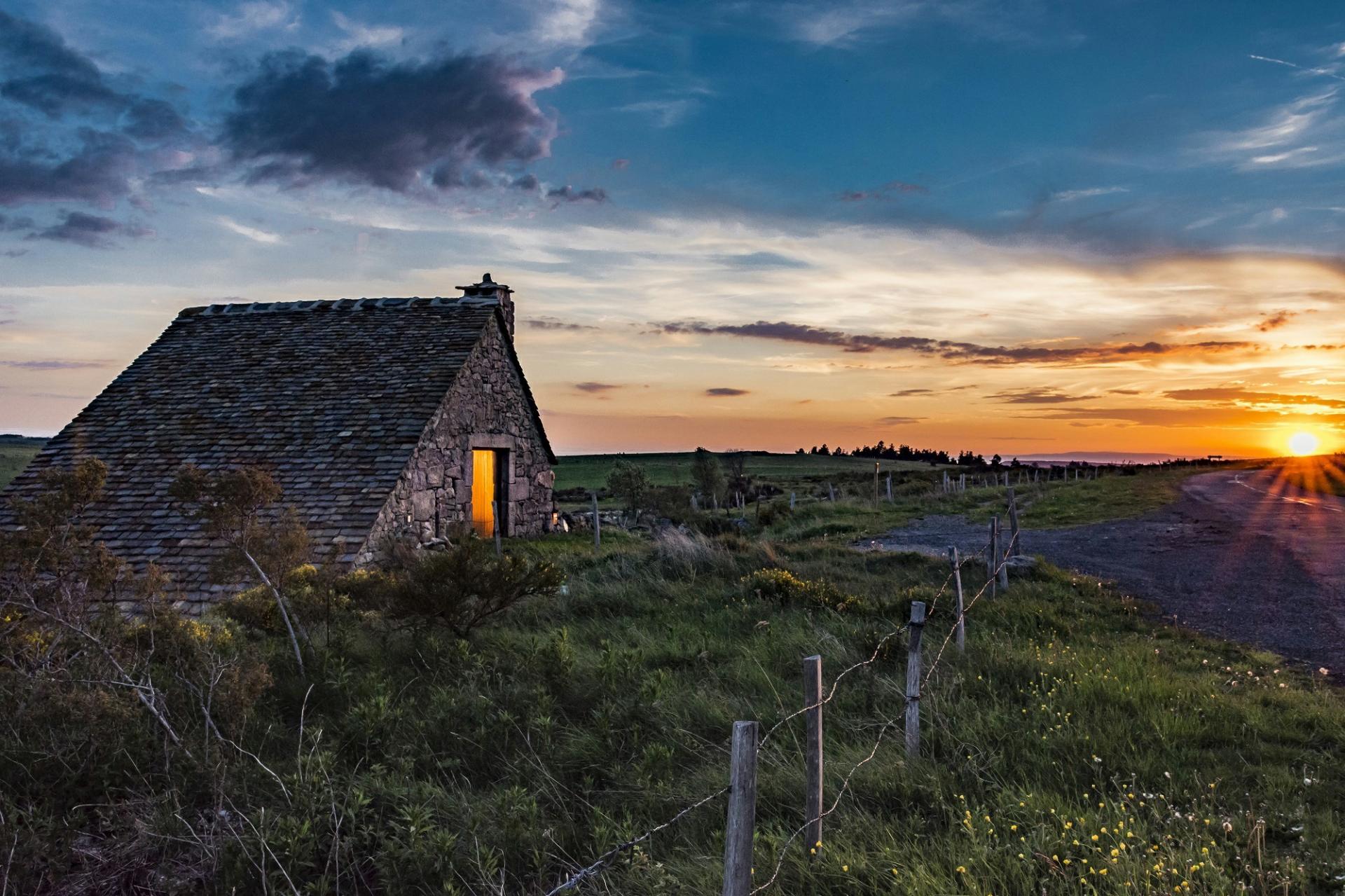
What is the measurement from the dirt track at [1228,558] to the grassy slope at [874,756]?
1.48 metres

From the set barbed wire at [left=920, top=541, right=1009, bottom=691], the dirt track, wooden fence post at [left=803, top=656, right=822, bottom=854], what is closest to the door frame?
the dirt track

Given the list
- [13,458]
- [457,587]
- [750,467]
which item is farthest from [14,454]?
[457,587]

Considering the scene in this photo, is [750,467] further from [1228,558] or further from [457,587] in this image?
[457,587]

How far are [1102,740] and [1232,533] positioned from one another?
49.8ft

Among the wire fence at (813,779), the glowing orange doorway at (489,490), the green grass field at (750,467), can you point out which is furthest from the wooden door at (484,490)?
the green grass field at (750,467)

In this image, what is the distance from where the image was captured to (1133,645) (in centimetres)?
834

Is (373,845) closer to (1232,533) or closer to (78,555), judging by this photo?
(78,555)

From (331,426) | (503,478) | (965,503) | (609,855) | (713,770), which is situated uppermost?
(331,426)

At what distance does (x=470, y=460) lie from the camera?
1831 centimetres

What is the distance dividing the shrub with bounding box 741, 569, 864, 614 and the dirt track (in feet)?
13.3

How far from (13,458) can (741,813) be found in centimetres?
9796

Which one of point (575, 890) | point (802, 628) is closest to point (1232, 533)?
point (802, 628)

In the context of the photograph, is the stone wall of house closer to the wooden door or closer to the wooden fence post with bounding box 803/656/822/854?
the wooden door

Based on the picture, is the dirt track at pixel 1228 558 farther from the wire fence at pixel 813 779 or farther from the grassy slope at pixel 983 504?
the wire fence at pixel 813 779
